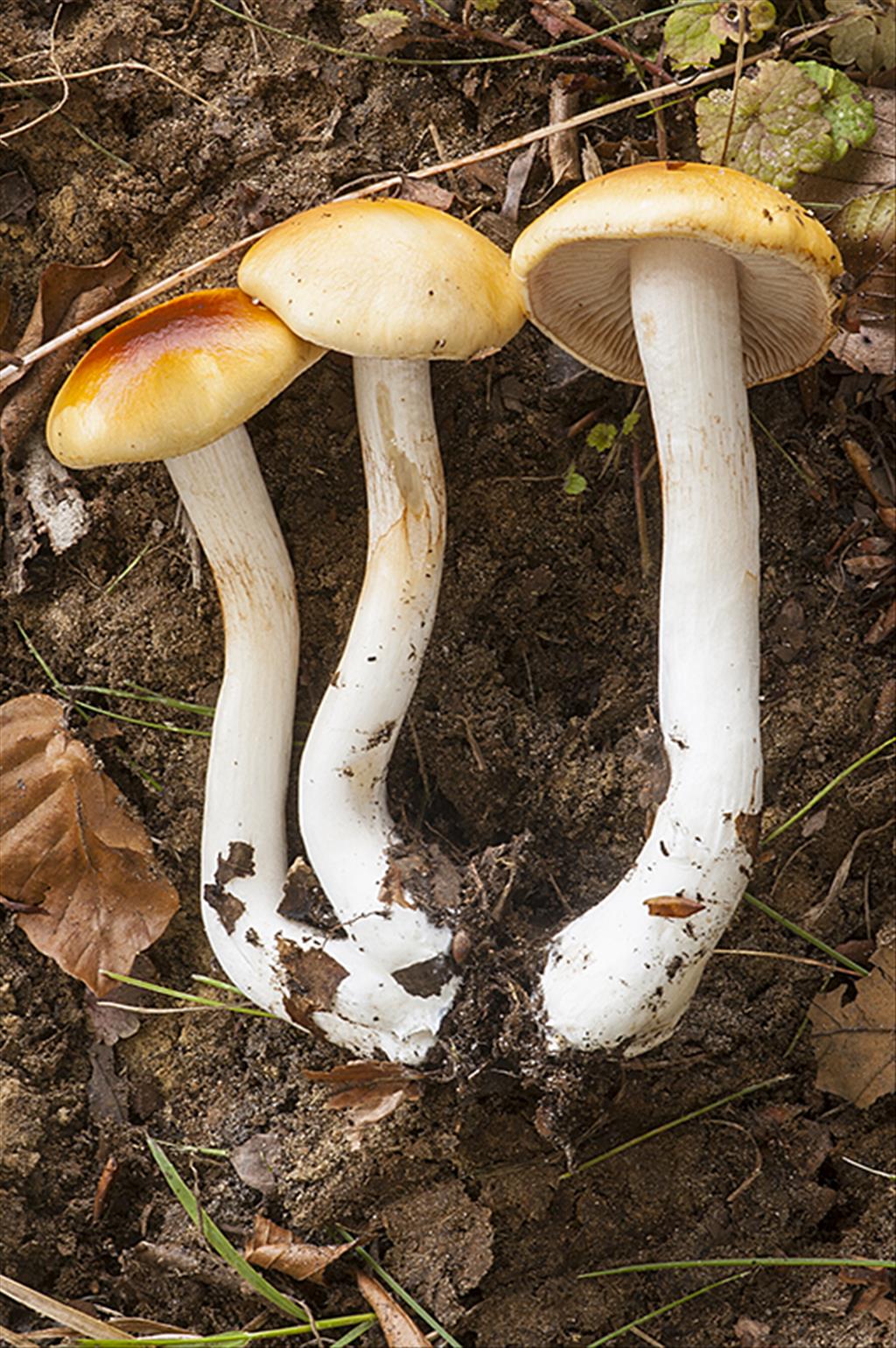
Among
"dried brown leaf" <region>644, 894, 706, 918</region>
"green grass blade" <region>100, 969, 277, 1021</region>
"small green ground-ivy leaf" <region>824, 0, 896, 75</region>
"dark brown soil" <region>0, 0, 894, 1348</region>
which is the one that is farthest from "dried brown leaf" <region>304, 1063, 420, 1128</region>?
"small green ground-ivy leaf" <region>824, 0, 896, 75</region>

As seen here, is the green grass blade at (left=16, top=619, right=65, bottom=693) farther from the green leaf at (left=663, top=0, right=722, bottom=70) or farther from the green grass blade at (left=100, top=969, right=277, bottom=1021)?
the green leaf at (left=663, top=0, right=722, bottom=70)

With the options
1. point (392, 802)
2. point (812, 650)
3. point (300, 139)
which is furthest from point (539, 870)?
point (300, 139)

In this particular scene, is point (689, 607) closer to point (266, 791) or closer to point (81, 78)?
point (266, 791)

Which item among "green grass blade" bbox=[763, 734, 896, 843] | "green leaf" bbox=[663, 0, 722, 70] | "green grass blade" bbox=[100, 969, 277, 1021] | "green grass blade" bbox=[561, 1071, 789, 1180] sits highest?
"green leaf" bbox=[663, 0, 722, 70]

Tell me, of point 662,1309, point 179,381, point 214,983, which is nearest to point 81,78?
point 179,381

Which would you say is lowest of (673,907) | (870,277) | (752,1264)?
(752,1264)

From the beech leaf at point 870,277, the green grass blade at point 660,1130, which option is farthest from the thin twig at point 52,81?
the green grass blade at point 660,1130

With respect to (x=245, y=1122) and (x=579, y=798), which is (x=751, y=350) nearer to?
(x=579, y=798)
